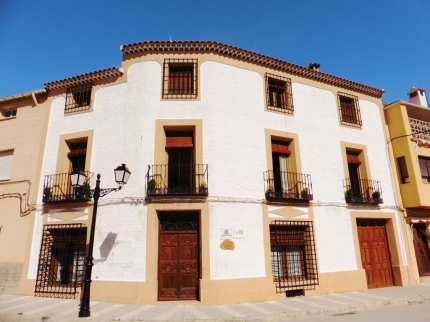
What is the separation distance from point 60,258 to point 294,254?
809 cm

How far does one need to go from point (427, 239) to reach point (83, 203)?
14.3 metres

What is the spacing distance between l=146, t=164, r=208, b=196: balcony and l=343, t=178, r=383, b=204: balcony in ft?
19.1

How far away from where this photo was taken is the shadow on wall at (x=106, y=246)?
8836 mm

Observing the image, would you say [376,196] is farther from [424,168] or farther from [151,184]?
[151,184]

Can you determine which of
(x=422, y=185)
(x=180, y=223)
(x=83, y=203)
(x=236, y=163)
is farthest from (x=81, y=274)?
(x=422, y=185)

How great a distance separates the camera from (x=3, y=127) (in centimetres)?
1171

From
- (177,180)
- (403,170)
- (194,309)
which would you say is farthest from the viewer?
(403,170)

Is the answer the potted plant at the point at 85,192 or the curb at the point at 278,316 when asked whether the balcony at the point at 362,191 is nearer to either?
the curb at the point at 278,316

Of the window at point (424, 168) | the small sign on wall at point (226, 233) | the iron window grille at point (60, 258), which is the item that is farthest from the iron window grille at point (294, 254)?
the window at point (424, 168)

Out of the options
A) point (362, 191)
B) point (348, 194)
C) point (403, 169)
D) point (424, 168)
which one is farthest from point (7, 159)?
point (424, 168)

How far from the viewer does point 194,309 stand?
7543 mm

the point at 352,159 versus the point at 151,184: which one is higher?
the point at 352,159

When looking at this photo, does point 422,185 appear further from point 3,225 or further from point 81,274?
point 3,225

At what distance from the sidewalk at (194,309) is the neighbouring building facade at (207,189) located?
48 centimetres
